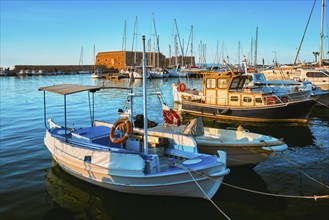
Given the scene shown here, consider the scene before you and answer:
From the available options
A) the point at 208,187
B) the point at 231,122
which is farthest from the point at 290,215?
the point at 231,122

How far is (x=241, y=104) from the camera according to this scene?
2153 centimetres

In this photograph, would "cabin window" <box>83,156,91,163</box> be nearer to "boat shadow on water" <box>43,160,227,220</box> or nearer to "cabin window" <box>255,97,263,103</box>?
"boat shadow on water" <box>43,160,227,220</box>

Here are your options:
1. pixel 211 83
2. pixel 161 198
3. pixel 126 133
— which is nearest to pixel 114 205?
pixel 161 198

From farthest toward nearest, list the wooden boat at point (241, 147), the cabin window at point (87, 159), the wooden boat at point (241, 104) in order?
the wooden boat at point (241, 104) → the wooden boat at point (241, 147) → the cabin window at point (87, 159)

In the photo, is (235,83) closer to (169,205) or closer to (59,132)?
(59,132)

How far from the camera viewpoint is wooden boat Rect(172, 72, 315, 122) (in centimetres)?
2028

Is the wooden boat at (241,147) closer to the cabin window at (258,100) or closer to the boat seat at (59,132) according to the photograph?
the boat seat at (59,132)

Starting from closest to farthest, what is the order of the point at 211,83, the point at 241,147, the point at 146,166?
the point at 146,166, the point at 241,147, the point at 211,83

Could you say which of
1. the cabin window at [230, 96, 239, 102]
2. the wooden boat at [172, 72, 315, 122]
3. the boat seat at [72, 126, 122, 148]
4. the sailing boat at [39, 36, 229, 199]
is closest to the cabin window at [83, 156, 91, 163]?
the sailing boat at [39, 36, 229, 199]

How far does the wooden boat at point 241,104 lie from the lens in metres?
20.3

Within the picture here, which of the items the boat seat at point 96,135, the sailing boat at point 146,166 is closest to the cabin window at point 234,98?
the sailing boat at point 146,166

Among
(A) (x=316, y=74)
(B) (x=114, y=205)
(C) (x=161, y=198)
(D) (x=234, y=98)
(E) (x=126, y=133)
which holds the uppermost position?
(A) (x=316, y=74)

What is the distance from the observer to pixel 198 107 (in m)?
23.9

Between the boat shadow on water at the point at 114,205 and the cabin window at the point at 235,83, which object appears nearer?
the boat shadow on water at the point at 114,205
